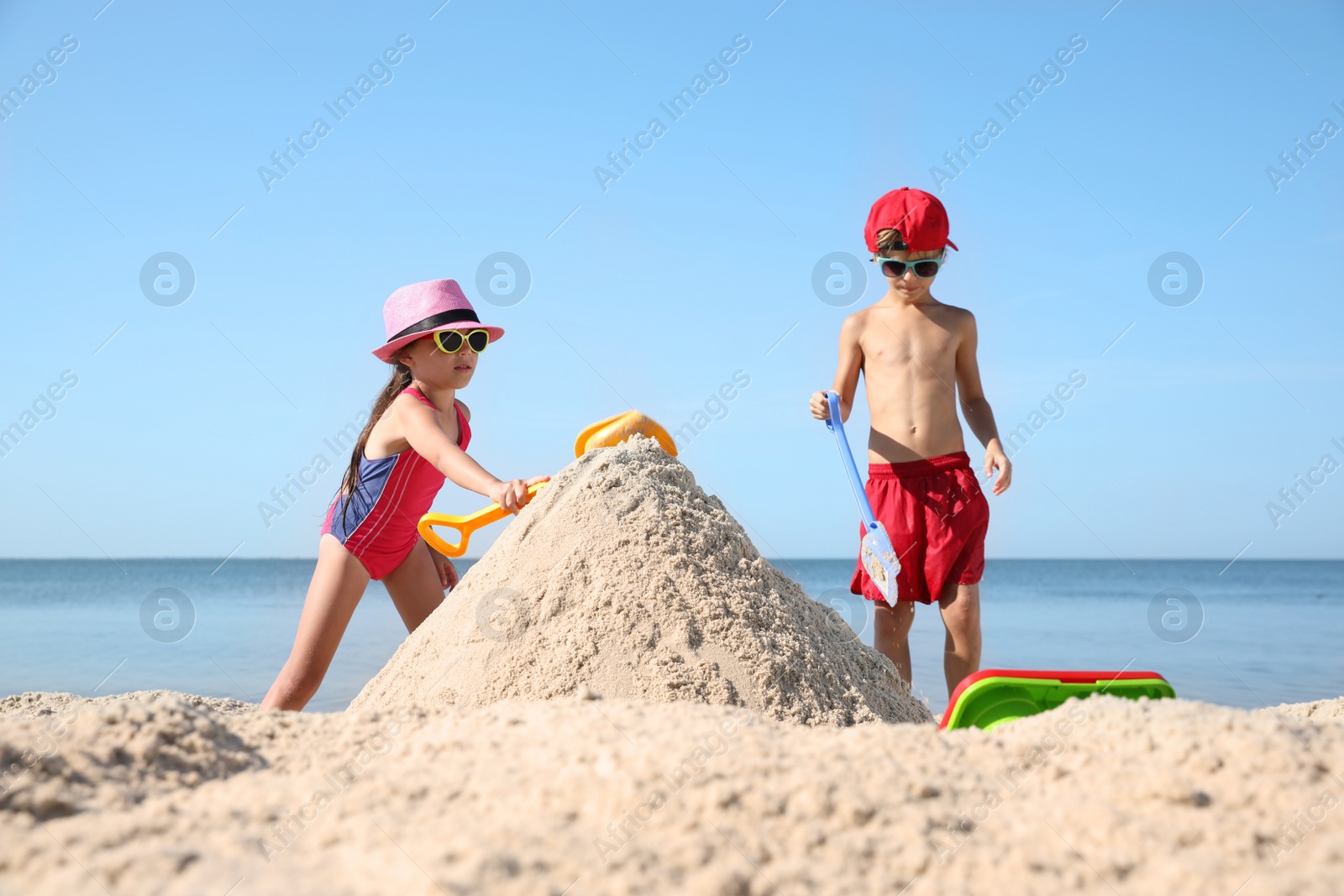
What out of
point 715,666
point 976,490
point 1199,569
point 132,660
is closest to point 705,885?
point 715,666

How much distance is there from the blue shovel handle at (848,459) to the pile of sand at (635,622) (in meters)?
0.53

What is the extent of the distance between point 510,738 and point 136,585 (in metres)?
28.6

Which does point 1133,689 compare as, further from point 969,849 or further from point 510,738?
point 510,738

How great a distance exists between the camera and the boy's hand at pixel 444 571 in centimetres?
348

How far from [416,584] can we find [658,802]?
7.64 ft

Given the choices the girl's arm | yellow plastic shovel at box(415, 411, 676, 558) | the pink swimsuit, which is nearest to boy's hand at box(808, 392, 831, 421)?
yellow plastic shovel at box(415, 411, 676, 558)

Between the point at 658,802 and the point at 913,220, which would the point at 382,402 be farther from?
the point at 658,802

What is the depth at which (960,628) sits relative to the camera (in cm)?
323

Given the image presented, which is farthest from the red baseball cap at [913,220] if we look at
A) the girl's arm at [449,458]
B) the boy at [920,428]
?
the girl's arm at [449,458]

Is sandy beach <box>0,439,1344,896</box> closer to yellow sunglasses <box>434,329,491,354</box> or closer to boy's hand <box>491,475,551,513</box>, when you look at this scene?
boy's hand <box>491,475,551,513</box>

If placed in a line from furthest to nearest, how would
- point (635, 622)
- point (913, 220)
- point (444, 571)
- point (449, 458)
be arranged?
point (444, 571) < point (913, 220) < point (449, 458) < point (635, 622)

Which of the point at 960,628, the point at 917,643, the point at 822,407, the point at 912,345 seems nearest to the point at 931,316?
the point at 912,345

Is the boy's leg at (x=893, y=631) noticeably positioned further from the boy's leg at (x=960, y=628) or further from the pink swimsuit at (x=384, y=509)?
the pink swimsuit at (x=384, y=509)

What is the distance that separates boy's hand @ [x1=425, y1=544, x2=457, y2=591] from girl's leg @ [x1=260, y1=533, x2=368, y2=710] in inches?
14.9
